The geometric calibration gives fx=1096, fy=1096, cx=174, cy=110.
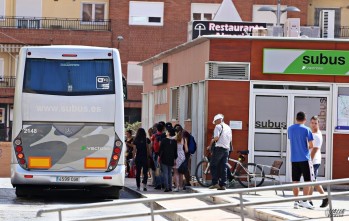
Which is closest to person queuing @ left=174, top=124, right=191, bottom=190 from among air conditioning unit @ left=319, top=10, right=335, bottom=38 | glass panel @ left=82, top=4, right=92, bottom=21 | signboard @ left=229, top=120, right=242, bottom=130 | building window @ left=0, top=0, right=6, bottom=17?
signboard @ left=229, top=120, right=242, bottom=130

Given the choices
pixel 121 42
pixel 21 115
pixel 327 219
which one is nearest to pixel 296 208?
pixel 327 219

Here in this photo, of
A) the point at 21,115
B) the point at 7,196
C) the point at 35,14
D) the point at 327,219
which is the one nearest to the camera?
the point at 327,219

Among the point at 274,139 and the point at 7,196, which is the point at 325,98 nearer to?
the point at 274,139

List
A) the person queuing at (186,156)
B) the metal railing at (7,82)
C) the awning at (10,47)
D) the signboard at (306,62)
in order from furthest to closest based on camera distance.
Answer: the metal railing at (7,82)
the awning at (10,47)
the signboard at (306,62)
the person queuing at (186,156)

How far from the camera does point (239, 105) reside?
29.5 meters

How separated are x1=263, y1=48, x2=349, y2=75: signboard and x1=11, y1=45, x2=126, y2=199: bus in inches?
255

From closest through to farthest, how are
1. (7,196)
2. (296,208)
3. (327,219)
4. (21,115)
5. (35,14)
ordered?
(327,219), (296,208), (21,115), (7,196), (35,14)

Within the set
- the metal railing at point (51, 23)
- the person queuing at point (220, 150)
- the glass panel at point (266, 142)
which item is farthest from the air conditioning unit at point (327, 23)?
the metal railing at point (51, 23)

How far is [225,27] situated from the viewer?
3731cm

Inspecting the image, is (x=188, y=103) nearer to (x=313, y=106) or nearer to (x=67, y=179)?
(x=313, y=106)

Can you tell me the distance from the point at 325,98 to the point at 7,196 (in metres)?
9.01

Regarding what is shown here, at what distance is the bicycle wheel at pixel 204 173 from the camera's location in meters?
28.6

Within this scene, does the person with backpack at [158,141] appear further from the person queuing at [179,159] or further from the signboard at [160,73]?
the signboard at [160,73]

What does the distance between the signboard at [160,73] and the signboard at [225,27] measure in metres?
1.77
